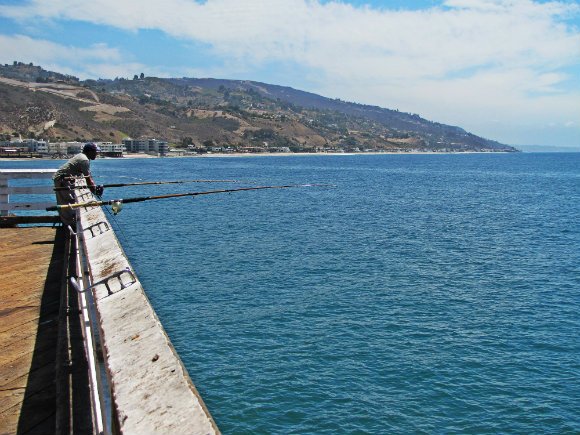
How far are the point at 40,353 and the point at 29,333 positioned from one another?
73 centimetres

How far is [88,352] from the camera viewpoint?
3721mm

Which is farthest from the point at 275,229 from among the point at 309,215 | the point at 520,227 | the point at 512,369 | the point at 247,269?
the point at 512,369

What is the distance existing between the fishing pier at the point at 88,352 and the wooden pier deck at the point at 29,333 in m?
0.01

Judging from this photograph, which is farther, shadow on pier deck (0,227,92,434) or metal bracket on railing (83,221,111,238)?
metal bracket on railing (83,221,111,238)

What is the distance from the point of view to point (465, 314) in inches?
789

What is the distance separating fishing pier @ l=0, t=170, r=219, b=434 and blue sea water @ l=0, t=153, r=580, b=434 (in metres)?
6.13

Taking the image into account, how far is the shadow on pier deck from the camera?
175 inches

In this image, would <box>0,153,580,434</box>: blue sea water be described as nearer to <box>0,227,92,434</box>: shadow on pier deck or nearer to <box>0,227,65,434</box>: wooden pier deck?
<box>0,227,65,434</box>: wooden pier deck

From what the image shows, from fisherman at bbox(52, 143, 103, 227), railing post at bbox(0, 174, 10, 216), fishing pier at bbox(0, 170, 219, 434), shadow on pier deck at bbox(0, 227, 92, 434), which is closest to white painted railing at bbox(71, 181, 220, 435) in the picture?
fishing pier at bbox(0, 170, 219, 434)

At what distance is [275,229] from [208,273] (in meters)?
14.7

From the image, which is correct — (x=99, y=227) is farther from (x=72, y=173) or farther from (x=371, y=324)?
(x=371, y=324)

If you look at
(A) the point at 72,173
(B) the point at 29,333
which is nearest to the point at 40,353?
(B) the point at 29,333

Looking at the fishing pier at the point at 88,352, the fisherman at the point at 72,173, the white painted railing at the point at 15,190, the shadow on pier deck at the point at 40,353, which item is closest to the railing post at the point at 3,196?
the white painted railing at the point at 15,190

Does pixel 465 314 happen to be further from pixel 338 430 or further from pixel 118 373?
pixel 118 373
